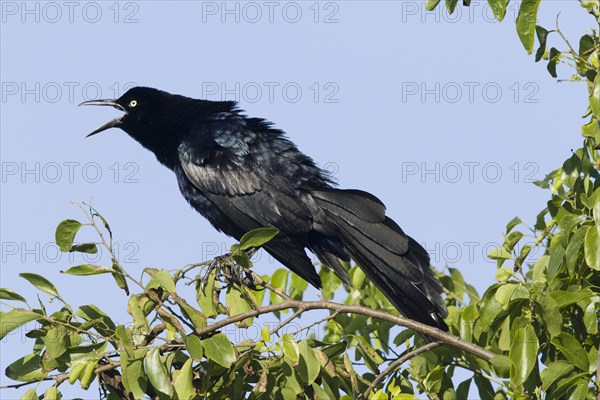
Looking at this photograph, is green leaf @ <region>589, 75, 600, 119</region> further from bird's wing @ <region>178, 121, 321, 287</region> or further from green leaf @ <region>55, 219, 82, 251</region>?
bird's wing @ <region>178, 121, 321, 287</region>

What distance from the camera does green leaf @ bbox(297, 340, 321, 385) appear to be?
4.05 meters

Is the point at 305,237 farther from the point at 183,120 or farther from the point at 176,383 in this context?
the point at 176,383

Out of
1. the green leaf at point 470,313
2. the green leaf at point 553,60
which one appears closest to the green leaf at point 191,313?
the green leaf at point 470,313

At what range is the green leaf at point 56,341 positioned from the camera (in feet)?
13.3

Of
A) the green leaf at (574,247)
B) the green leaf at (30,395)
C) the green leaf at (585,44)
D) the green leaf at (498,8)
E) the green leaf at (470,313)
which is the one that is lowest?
the green leaf at (30,395)

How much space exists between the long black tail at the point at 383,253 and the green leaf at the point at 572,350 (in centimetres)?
155

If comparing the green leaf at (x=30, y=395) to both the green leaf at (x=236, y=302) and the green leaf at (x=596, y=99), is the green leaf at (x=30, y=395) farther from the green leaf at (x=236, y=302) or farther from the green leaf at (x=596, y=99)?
the green leaf at (x=596, y=99)

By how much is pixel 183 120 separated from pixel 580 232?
4.43 m

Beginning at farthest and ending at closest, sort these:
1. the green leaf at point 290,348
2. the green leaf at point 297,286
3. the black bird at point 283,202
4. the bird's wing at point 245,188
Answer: the bird's wing at point 245,188 → the green leaf at point 297,286 → the black bird at point 283,202 → the green leaf at point 290,348

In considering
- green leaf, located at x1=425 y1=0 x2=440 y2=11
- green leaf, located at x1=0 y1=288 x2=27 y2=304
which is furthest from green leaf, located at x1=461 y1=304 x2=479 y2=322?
green leaf, located at x1=0 y1=288 x2=27 y2=304

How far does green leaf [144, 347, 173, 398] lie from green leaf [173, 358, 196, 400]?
0.05 metres

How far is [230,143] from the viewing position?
282 inches

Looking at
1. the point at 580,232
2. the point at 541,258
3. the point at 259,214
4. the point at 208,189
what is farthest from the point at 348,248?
the point at 580,232

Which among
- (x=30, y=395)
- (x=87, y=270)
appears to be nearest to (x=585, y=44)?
(x=87, y=270)
